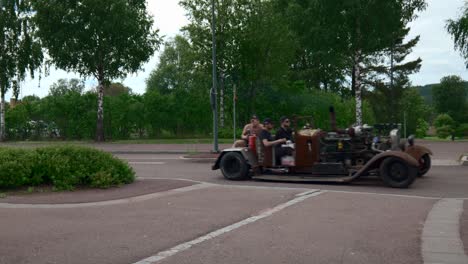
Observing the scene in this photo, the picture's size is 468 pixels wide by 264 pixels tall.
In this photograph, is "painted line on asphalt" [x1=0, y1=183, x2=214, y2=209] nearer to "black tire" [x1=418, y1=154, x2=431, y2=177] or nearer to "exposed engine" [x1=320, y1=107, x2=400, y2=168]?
"exposed engine" [x1=320, y1=107, x2=400, y2=168]

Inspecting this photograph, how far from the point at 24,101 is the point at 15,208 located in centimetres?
3044

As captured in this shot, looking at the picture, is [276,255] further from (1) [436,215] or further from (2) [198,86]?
(2) [198,86]

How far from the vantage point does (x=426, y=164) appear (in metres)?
13.8

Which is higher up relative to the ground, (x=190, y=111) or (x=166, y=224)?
(x=190, y=111)

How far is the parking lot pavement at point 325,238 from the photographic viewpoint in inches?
221

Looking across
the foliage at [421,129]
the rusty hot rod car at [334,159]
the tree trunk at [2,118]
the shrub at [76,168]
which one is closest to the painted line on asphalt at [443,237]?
the rusty hot rod car at [334,159]

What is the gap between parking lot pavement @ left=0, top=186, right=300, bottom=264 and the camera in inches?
229

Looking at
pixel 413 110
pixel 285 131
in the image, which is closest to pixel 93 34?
pixel 285 131

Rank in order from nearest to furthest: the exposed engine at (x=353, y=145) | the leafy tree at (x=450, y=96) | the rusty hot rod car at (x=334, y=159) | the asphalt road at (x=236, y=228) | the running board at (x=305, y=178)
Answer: the asphalt road at (x=236, y=228), the rusty hot rod car at (x=334, y=159), the running board at (x=305, y=178), the exposed engine at (x=353, y=145), the leafy tree at (x=450, y=96)

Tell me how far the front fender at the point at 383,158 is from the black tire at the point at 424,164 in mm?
2326

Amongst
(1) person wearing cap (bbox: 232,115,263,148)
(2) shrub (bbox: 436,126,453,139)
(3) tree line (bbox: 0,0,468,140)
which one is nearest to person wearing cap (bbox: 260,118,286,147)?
(1) person wearing cap (bbox: 232,115,263,148)

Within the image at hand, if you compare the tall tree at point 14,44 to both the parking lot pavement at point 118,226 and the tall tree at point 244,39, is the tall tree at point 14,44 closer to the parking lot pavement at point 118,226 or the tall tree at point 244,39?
the tall tree at point 244,39

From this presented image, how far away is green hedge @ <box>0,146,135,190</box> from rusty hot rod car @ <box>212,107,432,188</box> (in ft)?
11.0

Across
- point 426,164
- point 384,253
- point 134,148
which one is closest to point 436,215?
point 384,253
